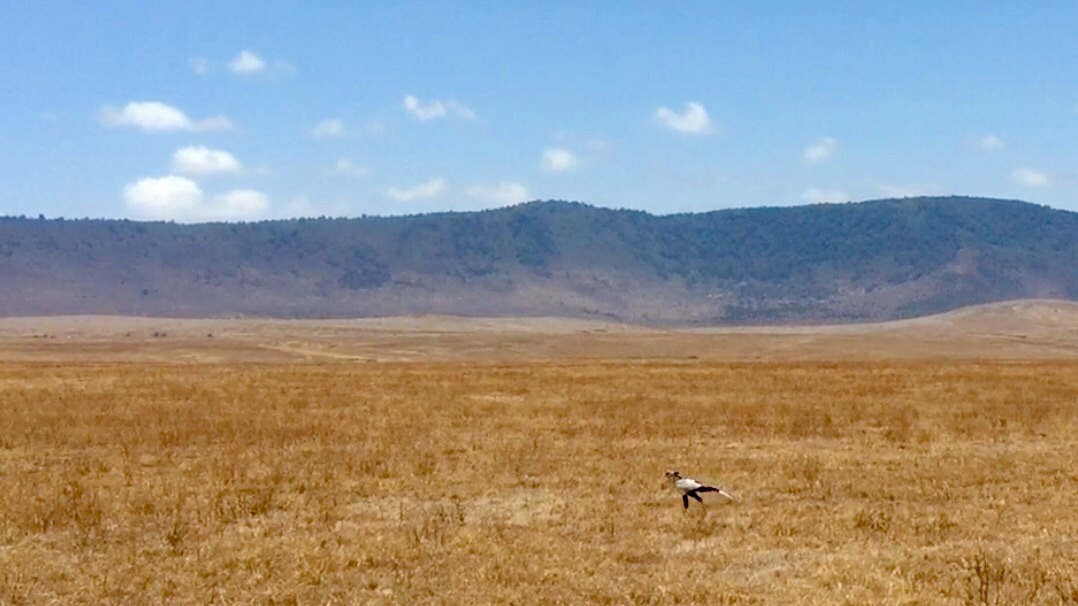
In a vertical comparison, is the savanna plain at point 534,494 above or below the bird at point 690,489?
below

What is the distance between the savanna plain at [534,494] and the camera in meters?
10.6

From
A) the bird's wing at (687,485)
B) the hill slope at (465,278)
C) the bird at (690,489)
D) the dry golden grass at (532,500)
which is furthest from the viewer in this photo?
the hill slope at (465,278)

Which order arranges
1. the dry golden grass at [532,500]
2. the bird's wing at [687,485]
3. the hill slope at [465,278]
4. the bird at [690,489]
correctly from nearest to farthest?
the dry golden grass at [532,500] < the bird at [690,489] < the bird's wing at [687,485] < the hill slope at [465,278]

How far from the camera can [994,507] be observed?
563 inches

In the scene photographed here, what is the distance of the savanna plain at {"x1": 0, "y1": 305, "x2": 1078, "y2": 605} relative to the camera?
10633mm

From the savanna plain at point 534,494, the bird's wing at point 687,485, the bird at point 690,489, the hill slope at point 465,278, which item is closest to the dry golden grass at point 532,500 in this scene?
the savanna plain at point 534,494

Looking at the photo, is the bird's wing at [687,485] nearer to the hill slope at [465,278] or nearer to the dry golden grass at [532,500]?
the dry golden grass at [532,500]

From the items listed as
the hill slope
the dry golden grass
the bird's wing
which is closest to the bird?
the bird's wing

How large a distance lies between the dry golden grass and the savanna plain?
52 mm

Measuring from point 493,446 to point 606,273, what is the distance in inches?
6821

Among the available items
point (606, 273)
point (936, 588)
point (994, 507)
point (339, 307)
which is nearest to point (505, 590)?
point (936, 588)

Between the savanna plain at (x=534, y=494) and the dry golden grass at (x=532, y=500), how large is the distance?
0.05 metres

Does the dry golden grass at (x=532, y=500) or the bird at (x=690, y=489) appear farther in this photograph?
the bird at (x=690, y=489)

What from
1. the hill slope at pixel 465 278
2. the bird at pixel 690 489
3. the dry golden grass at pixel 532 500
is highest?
the hill slope at pixel 465 278
